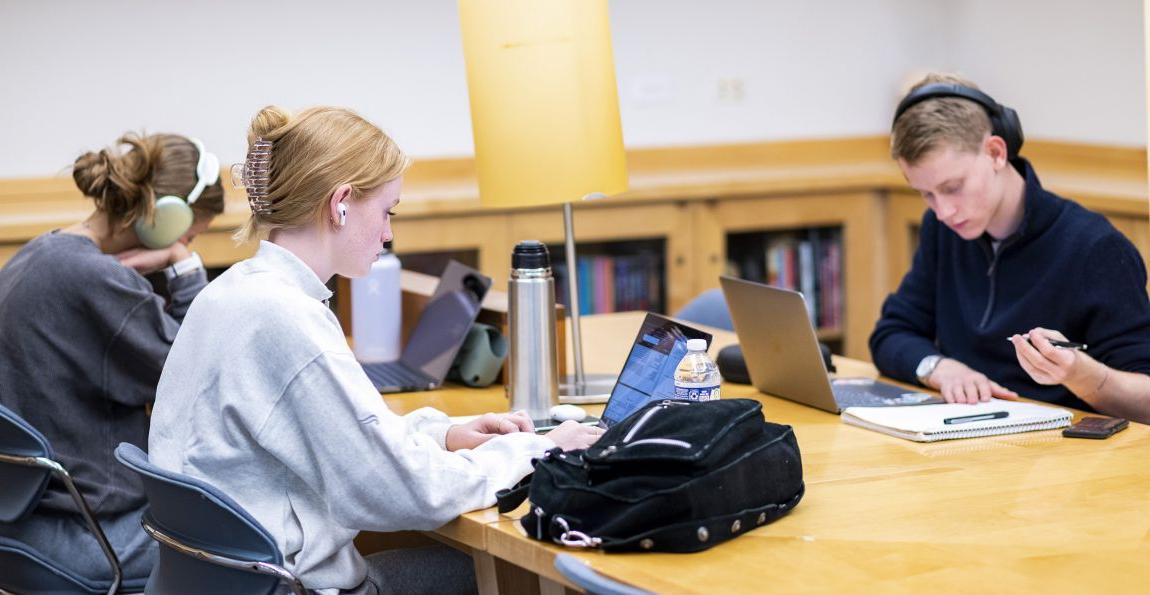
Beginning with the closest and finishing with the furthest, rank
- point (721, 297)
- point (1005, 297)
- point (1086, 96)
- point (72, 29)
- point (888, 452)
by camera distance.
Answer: point (888, 452)
point (1005, 297)
point (721, 297)
point (72, 29)
point (1086, 96)

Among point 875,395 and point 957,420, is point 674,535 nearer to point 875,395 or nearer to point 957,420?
point 957,420

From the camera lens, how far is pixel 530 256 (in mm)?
2373

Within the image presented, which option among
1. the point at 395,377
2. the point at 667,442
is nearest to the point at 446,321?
the point at 395,377

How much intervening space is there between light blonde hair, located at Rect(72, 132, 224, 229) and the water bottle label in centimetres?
110

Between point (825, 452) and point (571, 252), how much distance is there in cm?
72

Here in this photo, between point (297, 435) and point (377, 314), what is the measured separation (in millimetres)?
1180

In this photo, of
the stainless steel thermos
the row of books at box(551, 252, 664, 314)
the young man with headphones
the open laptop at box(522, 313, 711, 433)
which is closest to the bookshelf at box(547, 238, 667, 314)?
the row of books at box(551, 252, 664, 314)

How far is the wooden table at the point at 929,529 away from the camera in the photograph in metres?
1.52

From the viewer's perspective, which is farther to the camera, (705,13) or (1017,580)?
(705,13)

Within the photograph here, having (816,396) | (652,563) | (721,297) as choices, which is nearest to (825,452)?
(816,396)

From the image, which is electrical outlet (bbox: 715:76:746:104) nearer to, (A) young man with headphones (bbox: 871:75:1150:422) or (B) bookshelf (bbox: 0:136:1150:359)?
(B) bookshelf (bbox: 0:136:1150:359)

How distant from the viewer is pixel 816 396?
7.87 feet

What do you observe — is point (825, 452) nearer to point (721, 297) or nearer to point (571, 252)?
point (571, 252)

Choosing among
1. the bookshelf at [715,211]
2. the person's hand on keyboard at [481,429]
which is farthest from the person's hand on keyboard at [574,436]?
the bookshelf at [715,211]
